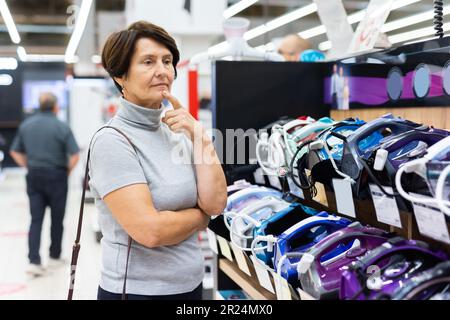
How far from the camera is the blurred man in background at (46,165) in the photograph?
5312 millimetres

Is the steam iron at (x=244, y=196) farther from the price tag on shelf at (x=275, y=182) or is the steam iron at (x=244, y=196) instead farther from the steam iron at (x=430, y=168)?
the steam iron at (x=430, y=168)

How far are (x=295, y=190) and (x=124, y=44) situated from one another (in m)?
0.84

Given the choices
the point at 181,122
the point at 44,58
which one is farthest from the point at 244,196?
the point at 44,58

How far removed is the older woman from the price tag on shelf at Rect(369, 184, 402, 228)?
52cm

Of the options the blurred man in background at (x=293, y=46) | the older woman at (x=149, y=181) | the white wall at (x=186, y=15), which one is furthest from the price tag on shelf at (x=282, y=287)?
the white wall at (x=186, y=15)

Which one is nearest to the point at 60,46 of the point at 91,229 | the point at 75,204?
the point at 75,204

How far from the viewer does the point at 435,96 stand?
1.91 metres

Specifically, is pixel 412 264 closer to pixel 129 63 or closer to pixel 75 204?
pixel 129 63

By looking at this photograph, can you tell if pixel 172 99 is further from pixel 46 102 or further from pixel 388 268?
pixel 46 102

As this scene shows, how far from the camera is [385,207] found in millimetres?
1435

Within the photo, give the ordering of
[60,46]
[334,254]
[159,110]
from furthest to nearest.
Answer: [60,46] < [159,110] < [334,254]

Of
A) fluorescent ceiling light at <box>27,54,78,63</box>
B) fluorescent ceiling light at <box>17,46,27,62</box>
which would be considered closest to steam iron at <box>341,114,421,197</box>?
fluorescent ceiling light at <box>17,46,27,62</box>

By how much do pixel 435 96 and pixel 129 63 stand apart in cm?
106

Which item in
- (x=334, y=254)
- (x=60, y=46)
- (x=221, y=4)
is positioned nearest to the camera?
(x=334, y=254)
